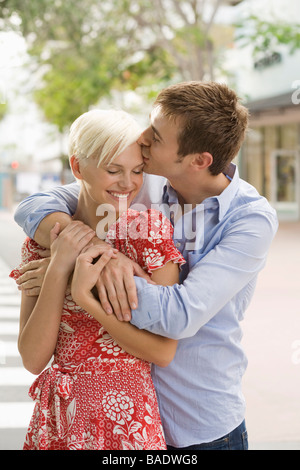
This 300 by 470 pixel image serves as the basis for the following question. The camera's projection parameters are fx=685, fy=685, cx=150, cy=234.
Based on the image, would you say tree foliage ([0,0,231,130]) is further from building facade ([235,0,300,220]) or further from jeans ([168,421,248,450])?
jeans ([168,421,248,450])

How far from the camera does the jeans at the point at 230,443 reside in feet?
6.02

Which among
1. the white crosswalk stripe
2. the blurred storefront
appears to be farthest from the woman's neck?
the blurred storefront

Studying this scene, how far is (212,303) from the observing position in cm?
169

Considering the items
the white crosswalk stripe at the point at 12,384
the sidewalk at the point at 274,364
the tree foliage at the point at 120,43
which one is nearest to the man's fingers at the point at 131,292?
the sidewalk at the point at 274,364

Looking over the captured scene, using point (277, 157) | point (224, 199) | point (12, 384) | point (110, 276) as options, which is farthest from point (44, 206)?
point (277, 157)

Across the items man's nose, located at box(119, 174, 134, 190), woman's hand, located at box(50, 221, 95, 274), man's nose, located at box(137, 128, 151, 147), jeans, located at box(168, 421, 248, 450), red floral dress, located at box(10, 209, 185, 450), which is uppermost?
man's nose, located at box(137, 128, 151, 147)

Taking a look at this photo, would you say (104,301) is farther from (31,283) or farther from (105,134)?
(105,134)

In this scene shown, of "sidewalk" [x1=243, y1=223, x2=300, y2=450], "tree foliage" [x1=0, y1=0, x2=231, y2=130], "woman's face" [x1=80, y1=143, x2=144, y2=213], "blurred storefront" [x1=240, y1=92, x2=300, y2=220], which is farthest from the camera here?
"blurred storefront" [x1=240, y1=92, x2=300, y2=220]

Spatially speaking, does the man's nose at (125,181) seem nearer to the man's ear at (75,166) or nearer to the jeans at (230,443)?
the man's ear at (75,166)

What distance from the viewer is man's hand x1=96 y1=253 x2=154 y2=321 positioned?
1633 millimetres

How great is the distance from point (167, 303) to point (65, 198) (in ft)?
1.83

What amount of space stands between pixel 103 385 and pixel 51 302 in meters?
0.25

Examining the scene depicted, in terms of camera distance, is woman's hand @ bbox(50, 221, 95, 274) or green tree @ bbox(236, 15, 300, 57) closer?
woman's hand @ bbox(50, 221, 95, 274)

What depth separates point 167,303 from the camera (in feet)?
5.34
